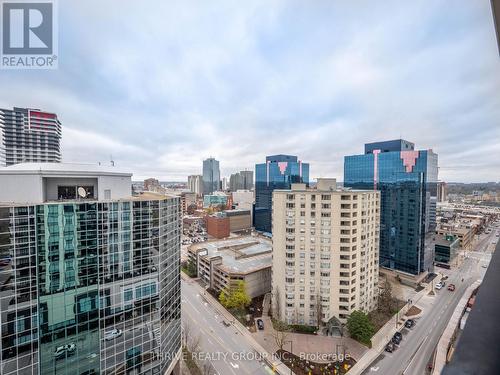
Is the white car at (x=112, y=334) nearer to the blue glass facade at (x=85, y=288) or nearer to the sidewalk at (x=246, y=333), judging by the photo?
the blue glass facade at (x=85, y=288)

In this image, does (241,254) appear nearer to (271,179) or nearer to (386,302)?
(386,302)

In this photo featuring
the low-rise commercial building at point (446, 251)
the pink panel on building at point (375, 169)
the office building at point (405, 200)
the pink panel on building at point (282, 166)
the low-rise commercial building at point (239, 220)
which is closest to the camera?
the office building at point (405, 200)

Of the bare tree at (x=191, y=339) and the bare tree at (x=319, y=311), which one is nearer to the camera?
the bare tree at (x=191, y=339)

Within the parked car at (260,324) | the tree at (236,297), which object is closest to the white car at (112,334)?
the parked car at (260,324)

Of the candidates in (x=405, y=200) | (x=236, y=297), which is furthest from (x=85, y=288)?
(x=405, y=200)

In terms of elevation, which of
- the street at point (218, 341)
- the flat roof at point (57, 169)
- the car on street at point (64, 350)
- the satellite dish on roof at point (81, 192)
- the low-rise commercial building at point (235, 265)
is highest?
the flat roof at point (57, 169)

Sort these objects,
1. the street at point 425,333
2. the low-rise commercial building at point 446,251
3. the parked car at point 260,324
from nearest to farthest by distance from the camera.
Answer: the street at point 425,333 < the parked car at point 260,324 < the low-rise commercial building at point 446,251

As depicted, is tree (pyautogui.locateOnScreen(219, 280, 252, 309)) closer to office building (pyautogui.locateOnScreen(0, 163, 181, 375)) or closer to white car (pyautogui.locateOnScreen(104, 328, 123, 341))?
office building (pyautogui.locateOnScreen(0, 163, 181, 375))
